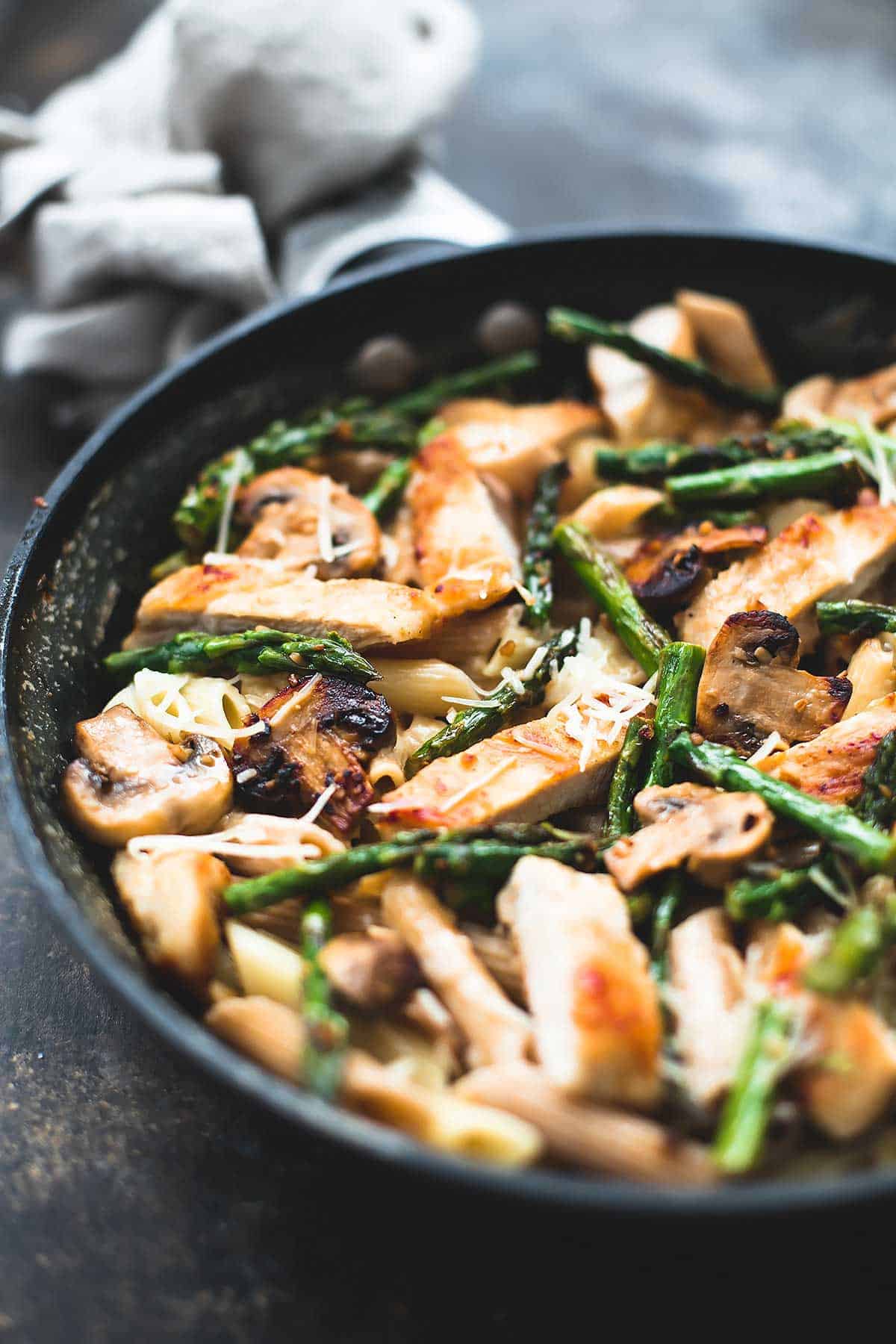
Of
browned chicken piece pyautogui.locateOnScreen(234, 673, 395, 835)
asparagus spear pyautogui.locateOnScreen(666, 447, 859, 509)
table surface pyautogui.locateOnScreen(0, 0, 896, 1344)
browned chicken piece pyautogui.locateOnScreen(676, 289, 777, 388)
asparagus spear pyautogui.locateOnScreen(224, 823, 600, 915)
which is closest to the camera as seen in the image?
table surface pyautogui.locateOnScreen(0, 0, 896, 1344)

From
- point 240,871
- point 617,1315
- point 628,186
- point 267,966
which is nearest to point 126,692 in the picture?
point 240,871

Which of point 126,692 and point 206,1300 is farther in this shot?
point 126,692

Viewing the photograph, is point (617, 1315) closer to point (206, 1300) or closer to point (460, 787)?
point (206, 1300)

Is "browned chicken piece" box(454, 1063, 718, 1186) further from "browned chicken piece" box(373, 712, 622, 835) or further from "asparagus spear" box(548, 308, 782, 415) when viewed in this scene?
"asparagus spear" box(548, 308, 782, 415)

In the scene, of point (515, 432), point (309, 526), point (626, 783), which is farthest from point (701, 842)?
point (515, 432)

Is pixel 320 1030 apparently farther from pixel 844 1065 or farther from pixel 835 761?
pixel 835 761

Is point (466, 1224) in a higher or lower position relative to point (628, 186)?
lower

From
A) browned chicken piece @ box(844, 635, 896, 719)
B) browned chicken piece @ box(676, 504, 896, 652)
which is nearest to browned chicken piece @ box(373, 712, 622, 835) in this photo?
browned chicken piece @ box(676, 504, 896, 652)
